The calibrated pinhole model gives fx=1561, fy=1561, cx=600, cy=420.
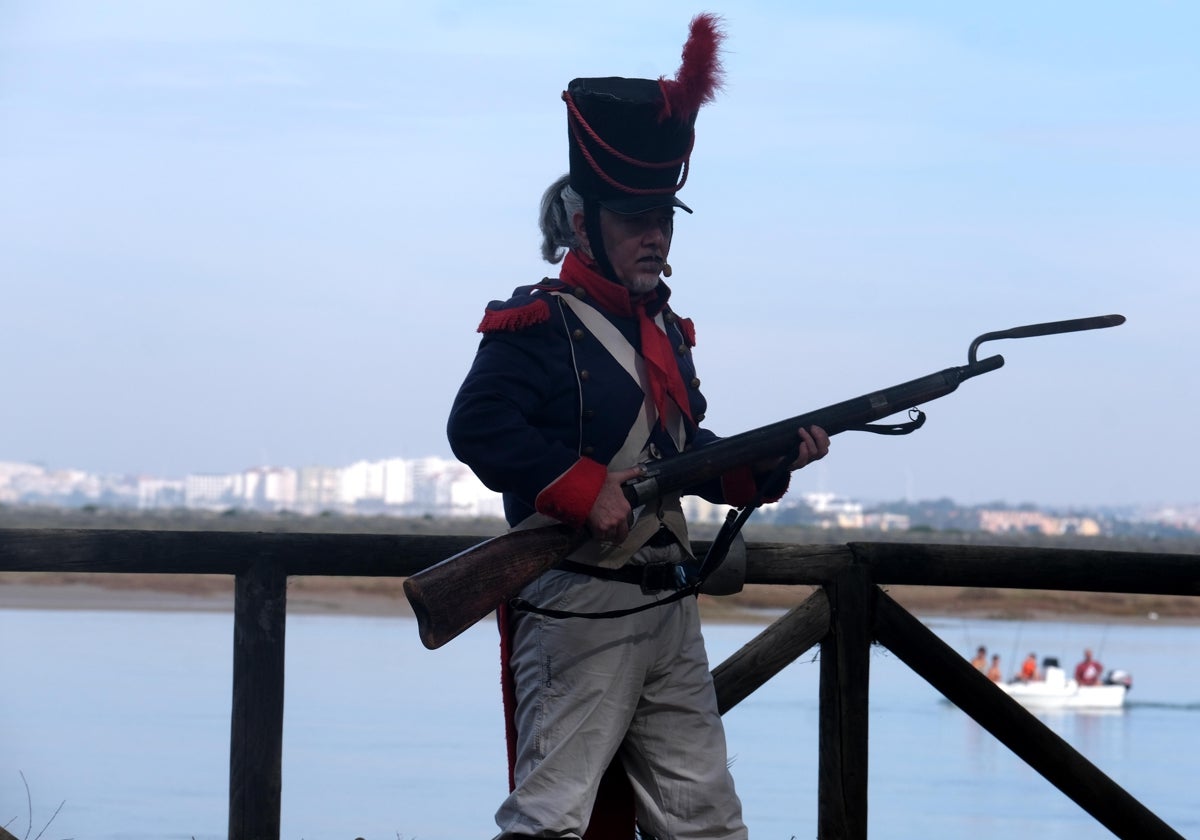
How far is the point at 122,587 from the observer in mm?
38406

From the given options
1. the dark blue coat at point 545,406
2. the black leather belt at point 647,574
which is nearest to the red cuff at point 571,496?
the dark blue coat at point 545,406

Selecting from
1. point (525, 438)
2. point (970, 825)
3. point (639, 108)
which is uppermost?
point (639, 108)

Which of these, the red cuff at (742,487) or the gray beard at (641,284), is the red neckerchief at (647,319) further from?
the red cuff at (742,487)

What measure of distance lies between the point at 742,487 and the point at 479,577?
845mm

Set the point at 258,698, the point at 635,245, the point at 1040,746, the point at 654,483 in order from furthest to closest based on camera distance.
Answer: the point at 1040,746, the point at 258,698, the point at 635,245, the point at 654,483

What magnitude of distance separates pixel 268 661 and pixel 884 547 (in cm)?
181

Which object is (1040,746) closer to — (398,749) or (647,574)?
(647,574)

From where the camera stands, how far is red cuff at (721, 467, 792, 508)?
12.4 ft

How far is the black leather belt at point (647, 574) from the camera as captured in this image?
3508mm

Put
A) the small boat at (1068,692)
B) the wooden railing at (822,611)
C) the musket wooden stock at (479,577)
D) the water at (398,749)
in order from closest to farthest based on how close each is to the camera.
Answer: the musket wooden stock at (479,577) → the wooden railing at (822,611) → the water at (398,749) → the small boat at (1068,692)

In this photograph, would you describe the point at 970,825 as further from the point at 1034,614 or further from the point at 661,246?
the point at 1034,614

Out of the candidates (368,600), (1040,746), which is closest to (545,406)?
(1040,746)

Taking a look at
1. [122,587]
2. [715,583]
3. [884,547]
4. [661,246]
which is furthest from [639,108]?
[122,587]

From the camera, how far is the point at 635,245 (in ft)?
11.8
